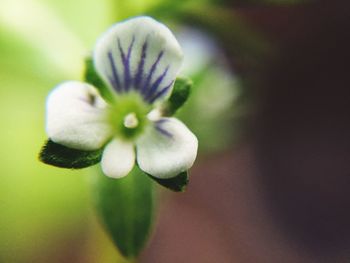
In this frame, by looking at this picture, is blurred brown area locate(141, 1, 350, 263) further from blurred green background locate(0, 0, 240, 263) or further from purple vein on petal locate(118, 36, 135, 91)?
purple vein on petal locate(118, 36, 135, 91)

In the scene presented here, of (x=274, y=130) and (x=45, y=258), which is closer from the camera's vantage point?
(x=45, y=258)

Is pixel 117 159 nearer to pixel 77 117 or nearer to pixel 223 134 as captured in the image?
pixel 77 117

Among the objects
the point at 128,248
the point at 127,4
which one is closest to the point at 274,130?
the point at 127,4

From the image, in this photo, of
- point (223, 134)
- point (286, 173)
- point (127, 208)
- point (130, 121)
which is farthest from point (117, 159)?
point (286, 173)

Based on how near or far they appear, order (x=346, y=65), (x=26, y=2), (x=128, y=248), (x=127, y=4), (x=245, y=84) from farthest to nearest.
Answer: (x=346, y=65)
(x=245, y=84)
(x=26, y=2)
(x=127, y=4)
(x=128, y=248)

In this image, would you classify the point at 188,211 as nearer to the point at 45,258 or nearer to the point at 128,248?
the point at 45,258

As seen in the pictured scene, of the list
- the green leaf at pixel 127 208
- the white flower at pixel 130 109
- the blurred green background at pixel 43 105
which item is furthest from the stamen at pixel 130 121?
the blurred green background at pixel 43 105

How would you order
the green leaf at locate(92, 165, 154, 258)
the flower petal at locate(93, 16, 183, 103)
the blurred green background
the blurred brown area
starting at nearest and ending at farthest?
the flower petal at locate(93, 16, 183, 103)
the green leaf at locate(92, 165, 154, 258)
the blurred green background
the blurred brown area

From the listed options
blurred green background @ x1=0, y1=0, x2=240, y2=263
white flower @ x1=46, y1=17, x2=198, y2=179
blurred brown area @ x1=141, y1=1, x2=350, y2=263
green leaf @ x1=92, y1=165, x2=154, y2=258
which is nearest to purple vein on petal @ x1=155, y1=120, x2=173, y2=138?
white flower @ x1=46, y1=17, x2=198, y2=179
